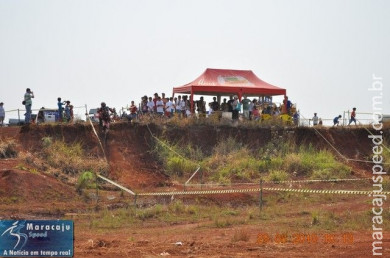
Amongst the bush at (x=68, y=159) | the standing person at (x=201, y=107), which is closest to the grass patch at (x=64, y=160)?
the bush at (x=68, y=159)

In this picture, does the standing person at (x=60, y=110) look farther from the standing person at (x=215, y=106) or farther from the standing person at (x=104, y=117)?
the standing person at (x=215, y=106)

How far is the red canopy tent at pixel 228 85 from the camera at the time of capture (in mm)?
36406

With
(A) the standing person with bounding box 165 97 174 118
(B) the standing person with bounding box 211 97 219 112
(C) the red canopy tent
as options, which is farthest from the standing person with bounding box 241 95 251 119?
(A) the standing person with bounding box 165 97 174 118

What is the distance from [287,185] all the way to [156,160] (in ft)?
23.7

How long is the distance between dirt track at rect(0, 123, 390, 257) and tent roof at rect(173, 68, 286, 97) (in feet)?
7.21

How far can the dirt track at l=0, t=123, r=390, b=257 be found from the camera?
51.6 ft

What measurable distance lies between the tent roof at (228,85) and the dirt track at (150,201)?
2199mm

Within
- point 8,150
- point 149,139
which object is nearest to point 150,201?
point 8,150

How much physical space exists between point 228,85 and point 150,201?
12721 millimetres

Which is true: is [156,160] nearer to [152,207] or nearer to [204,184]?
[204,184]

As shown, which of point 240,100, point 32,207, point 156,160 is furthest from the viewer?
point 240,100

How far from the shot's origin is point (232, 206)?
25.7m

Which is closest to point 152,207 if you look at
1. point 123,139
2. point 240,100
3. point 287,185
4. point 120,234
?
point 120,234

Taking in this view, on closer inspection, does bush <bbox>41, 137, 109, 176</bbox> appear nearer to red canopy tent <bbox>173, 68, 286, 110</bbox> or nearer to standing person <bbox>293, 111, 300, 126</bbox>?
red canopy tent <bbox>173, 68, 286, 110</bbox>
